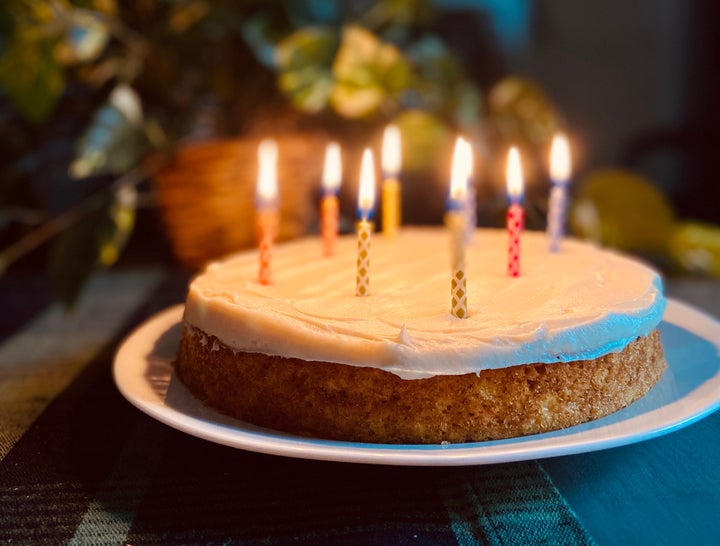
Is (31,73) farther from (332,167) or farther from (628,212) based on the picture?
(628,212)

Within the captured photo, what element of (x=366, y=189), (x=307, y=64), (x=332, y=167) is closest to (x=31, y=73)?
(x=307, y=64)

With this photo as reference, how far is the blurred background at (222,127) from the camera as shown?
234 centimetres

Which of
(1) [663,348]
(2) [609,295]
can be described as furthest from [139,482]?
(1) [663,348]

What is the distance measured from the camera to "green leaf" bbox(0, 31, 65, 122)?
2.16 m

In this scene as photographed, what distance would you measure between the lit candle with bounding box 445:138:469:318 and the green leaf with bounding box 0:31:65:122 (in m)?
1.51

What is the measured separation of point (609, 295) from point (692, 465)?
32 cm

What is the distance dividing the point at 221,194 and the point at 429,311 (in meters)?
1.62

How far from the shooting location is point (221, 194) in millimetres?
2656

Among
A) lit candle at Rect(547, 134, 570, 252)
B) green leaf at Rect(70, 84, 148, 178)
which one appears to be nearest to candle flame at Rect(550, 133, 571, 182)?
lit candle at Rect(547, 134, 570, 252)

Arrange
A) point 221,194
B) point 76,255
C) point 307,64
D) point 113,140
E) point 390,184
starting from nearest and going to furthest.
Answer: point 390,184 → point 76,255 → point 113,140 → point 307,64 → point 221,194

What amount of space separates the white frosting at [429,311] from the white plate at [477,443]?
4.2 inches

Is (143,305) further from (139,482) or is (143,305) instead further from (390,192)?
(139,482)

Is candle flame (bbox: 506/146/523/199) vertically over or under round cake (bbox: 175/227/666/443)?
over

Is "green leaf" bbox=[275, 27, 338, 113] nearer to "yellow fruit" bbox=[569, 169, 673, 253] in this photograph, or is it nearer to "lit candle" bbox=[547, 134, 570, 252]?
"lit candle" bbox=[547, 134, 570, 252]
